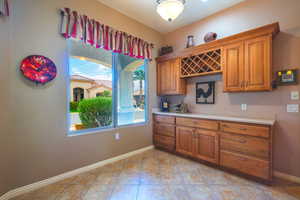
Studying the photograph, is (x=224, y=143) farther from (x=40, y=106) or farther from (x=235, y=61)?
(x=40, y=106)

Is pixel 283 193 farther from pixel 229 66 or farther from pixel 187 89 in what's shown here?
pixel 187 89

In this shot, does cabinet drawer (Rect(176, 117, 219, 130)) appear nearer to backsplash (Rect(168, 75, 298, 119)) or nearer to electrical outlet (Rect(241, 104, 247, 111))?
backsplash (Rect(168, 75, 298, 119))

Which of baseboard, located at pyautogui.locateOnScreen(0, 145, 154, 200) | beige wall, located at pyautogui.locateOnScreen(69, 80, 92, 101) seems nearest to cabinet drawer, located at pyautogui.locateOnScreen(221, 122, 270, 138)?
baseboard, located at pyautogui.locateOnScreen(0, 145, 154, 200)

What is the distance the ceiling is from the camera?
2.67 metres

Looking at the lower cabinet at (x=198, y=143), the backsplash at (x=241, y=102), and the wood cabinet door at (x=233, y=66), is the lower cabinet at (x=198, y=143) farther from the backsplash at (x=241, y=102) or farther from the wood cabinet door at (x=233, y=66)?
the wood cabinet door at (x=233, y=66)

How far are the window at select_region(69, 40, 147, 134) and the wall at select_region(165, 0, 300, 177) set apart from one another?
1.90m

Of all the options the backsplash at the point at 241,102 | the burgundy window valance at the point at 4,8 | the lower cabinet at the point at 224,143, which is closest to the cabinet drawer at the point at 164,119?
the lower cabinet at the point at 224,143

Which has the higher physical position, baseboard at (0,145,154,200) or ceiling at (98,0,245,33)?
ceiling at (98,0,245,33)

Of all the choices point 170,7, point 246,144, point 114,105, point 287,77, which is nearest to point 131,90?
point 114,105

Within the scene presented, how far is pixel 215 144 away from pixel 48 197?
2.66m

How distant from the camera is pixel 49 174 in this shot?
210 cm

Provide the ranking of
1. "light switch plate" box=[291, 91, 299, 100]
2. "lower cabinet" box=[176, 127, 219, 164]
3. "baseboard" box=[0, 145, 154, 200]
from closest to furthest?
1. "baseboard" box=[0, 145, 154, 200]
2. "light switch plate" box=[291, 91, 299, 100]
3. "lower cabinet" box=[176, 127, 219, 164]

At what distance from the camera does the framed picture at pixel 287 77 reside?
2137 mm

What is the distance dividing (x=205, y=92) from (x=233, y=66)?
2.66 ft
